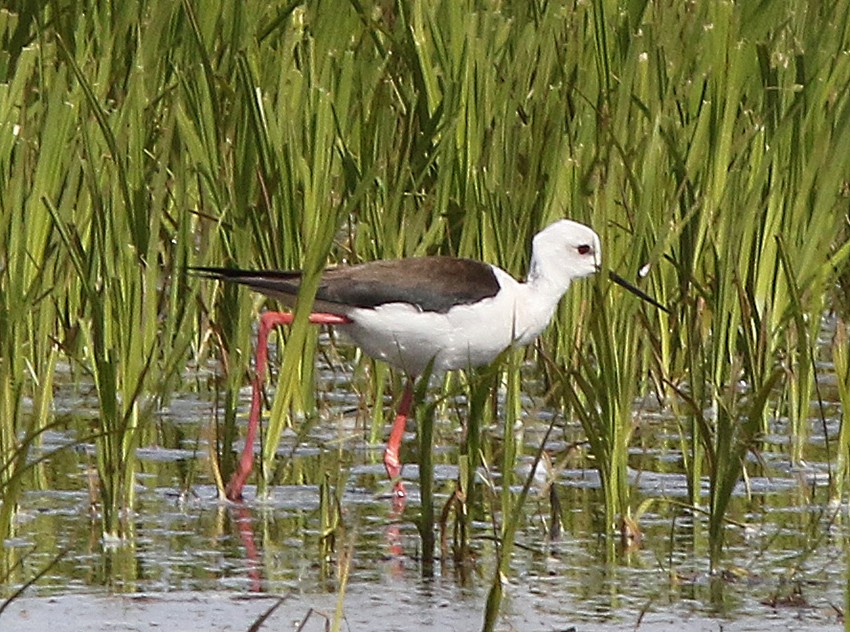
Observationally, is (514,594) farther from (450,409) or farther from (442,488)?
(450,409)

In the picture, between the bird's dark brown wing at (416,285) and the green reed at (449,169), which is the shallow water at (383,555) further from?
the bird's dark brown wing at (416,285)

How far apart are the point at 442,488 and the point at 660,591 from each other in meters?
1.16

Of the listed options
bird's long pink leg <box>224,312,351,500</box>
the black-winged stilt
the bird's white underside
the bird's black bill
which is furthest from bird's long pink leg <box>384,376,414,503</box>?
the bird's black bill

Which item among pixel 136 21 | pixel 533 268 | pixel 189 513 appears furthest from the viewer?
pixel 136 21

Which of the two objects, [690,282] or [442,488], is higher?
[690,282]

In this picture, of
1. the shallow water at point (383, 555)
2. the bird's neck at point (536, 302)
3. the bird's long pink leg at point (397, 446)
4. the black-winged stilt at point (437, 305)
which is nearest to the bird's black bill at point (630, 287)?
the black-winged stilt at point (437, 305)

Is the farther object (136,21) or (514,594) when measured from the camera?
(136,21)

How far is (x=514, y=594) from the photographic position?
4.66 metres

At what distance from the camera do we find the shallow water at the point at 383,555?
4453 millimetres

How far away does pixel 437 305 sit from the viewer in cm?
603

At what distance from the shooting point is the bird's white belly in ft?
19.8

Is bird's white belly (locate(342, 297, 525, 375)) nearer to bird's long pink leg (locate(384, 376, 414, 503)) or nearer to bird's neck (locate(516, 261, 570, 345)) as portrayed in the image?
bird's neck (locate(516, 261, 570, 345))

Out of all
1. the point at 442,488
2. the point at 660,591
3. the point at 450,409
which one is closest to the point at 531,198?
the point at 450,409

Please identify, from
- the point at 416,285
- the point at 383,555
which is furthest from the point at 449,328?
the point at 383,555
